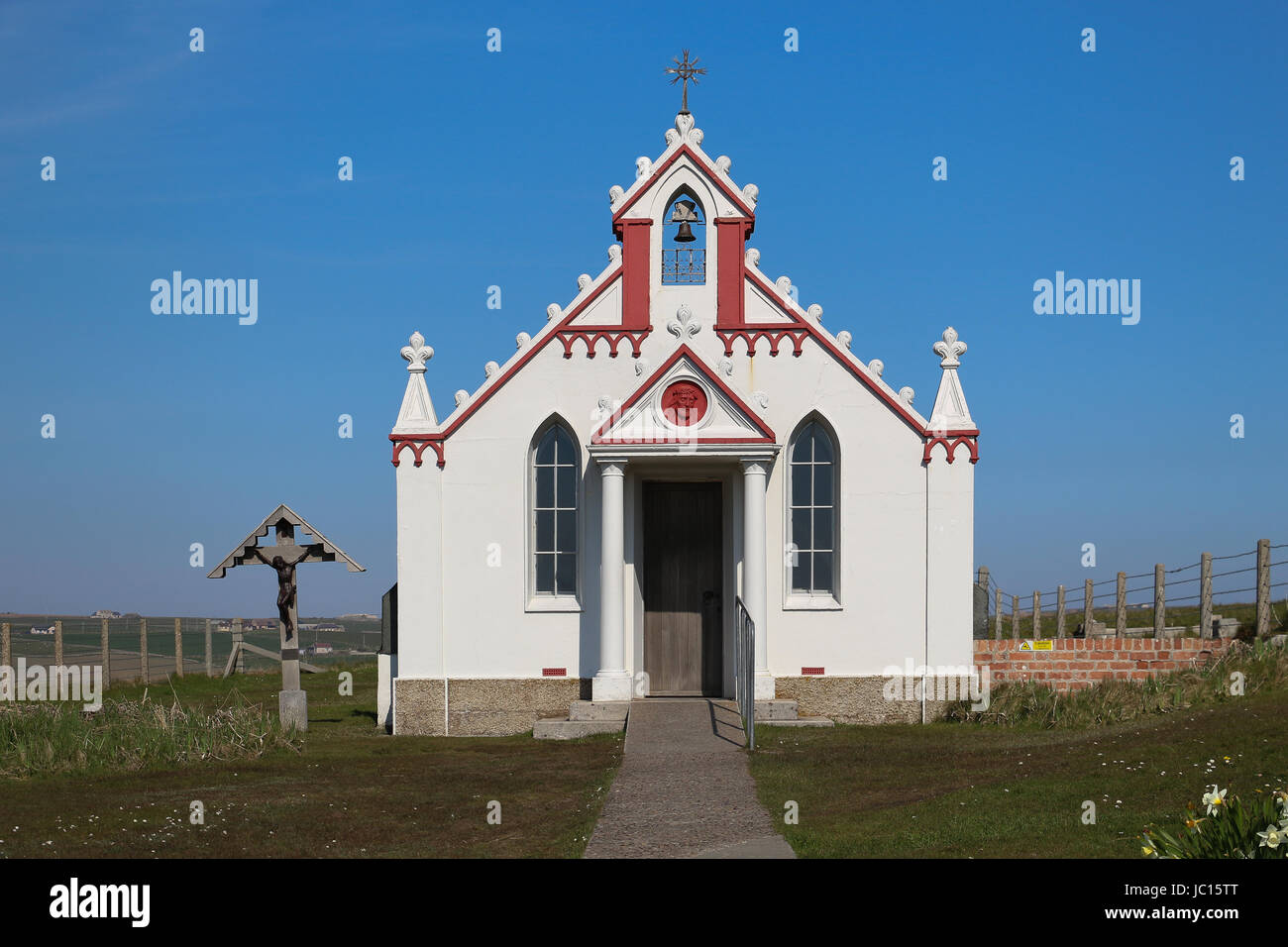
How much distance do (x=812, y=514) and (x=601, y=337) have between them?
13.4 ft

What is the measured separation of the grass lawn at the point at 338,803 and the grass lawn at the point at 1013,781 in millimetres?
2029

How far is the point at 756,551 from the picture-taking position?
1875 centimetres

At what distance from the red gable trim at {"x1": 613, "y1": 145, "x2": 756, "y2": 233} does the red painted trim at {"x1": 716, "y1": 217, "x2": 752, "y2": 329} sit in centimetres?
19

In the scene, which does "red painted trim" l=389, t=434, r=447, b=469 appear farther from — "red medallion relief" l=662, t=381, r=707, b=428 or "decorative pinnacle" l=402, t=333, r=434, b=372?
"red medallion relief" l=662, t=381, r=707, b=428

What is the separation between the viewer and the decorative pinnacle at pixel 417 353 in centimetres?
1986

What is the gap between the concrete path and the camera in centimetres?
1016

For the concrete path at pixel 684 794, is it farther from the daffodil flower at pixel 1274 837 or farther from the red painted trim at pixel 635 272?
the red painted trim at pixel 635 272

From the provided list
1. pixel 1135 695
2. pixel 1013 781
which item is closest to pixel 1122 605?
pixel 1135 695

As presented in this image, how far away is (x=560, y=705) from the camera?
63.6ft

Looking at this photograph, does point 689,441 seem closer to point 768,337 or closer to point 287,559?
point 768,337

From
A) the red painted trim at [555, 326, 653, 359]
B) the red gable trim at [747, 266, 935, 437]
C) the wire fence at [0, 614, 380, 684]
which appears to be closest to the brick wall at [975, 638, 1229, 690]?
the red gable trim at [747, 266, 935, 437]

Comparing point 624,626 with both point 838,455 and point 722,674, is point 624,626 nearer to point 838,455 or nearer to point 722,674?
point 722,674
